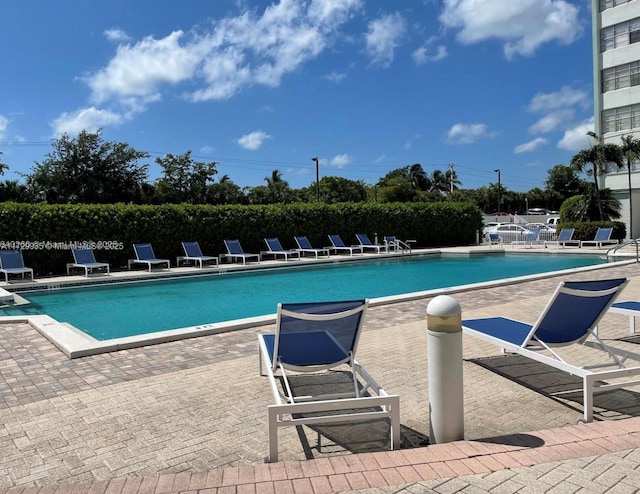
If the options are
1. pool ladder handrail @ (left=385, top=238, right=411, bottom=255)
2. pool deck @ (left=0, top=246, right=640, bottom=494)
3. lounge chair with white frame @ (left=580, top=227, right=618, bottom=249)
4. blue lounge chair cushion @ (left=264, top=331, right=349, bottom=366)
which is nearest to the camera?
pool deck @ (left=0, top=246, right=640, bottom=494)

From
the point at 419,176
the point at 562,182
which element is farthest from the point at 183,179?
the point at 562,182

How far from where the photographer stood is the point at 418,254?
947 inches

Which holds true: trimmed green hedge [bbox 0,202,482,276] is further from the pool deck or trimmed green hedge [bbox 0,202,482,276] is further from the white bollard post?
the white bollard post

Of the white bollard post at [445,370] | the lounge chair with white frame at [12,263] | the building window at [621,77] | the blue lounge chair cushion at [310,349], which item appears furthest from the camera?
the building window at [621,77]

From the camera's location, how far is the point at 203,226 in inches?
780

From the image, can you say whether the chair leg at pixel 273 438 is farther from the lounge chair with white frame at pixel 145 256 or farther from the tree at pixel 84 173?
the tree at pixel 84 173

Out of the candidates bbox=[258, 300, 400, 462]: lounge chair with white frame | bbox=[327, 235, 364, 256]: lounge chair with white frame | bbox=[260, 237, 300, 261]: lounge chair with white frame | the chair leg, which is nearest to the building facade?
bbox=[327, 235, 364, 256]: lounge chair with white frame

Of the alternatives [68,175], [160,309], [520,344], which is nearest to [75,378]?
[520,344]

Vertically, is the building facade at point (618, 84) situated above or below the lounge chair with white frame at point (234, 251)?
above

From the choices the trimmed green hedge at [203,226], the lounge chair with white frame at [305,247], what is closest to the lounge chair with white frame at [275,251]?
the lounge chair with white frame at [305,247]

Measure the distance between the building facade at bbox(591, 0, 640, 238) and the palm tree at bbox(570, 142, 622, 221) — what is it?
451 centimetres

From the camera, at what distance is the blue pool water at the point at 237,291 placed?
9.98m

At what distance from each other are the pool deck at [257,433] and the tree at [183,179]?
4231cm

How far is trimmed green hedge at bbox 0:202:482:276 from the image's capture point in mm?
16031
